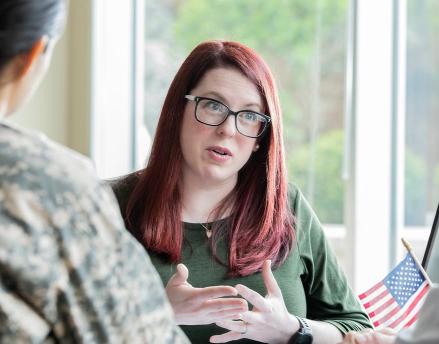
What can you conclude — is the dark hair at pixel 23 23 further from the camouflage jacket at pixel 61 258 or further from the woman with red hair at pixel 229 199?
the woman with red hair at pixel 229 199

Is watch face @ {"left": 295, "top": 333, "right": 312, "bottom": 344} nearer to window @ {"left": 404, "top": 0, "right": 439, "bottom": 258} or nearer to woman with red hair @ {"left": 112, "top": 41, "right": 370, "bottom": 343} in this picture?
woman with red hair @ {"left": 112, "top": 41, "right": 370, "bottom": 343}

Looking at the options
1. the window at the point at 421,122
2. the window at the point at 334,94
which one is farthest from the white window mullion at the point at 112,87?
the window at the point at 421,122

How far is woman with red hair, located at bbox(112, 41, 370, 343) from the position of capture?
1994 mm

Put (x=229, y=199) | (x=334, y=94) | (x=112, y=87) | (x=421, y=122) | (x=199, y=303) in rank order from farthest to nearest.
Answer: (x=112, y=87), (x=334, y=94), (x=421, y=122), (x=229, y=199), (x=199, y=303)

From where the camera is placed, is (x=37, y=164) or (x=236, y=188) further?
(x=236, y=188)

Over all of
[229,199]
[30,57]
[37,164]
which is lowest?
[229,199]

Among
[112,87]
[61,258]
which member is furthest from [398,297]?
[112,87]

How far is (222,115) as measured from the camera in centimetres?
203

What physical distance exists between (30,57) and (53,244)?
232 mm

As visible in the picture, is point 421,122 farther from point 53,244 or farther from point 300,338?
point 53,244

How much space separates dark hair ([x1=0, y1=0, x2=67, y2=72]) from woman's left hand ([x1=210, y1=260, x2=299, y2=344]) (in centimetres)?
92

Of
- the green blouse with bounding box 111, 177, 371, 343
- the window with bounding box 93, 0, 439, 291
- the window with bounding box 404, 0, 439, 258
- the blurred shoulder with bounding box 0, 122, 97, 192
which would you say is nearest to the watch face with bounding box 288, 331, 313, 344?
the green blouse with bounding box 111, 177, 371, 343

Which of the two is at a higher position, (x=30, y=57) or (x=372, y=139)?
(x=30, y=57)

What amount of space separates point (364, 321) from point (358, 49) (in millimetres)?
1321
